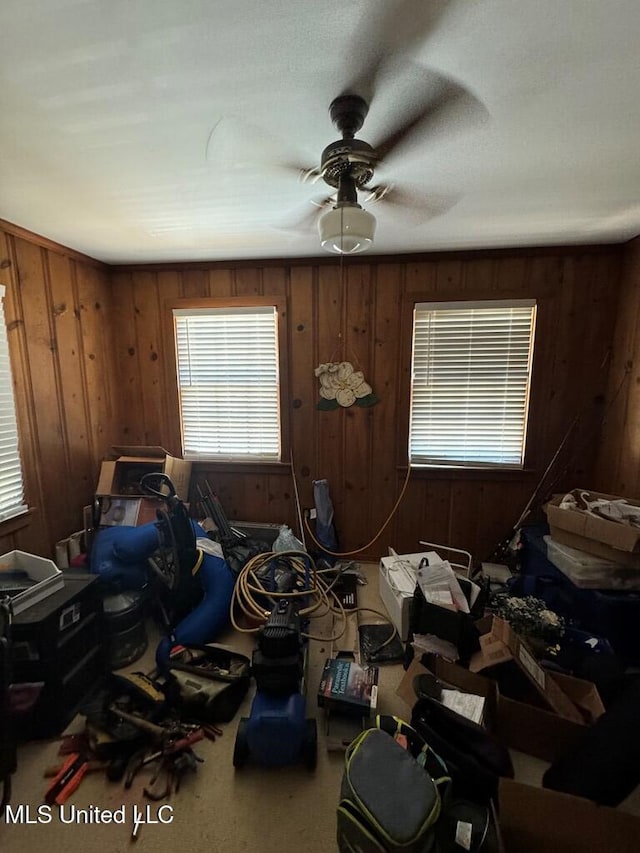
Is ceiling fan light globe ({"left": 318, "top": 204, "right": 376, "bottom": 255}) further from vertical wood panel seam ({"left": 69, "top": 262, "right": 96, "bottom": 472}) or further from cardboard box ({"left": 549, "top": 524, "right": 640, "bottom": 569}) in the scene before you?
vertical wood panel seam ({"left": 69, "top": 262, "right": 96, "bottom": 472})

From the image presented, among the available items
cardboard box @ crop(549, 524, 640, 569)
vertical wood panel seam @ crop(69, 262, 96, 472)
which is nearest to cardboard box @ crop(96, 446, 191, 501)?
vertical wood panel seam @ crop(69, 262, 96, 472)

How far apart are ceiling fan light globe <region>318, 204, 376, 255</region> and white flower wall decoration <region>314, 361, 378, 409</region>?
1504 millimetres

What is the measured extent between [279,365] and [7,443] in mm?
1852

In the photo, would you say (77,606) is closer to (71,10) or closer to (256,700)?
(256,700)

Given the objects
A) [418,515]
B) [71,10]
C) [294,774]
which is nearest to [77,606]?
[294,774]

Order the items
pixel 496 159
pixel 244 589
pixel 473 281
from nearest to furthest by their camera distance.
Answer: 1. pixel 496 159
2. pixel 244 589
3. pixel 473 281

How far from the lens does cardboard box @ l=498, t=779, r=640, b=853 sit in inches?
41.9

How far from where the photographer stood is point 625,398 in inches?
95.9

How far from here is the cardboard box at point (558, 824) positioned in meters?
1.06

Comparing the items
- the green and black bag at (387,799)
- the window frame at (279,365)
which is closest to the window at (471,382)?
the window frame at (279,365)

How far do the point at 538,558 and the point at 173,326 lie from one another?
3.26 metres

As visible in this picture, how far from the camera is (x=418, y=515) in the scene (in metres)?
2.97

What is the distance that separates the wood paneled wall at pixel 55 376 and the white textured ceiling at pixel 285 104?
18.3 inches

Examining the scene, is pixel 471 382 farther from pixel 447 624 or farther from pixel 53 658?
pixel 53 658
